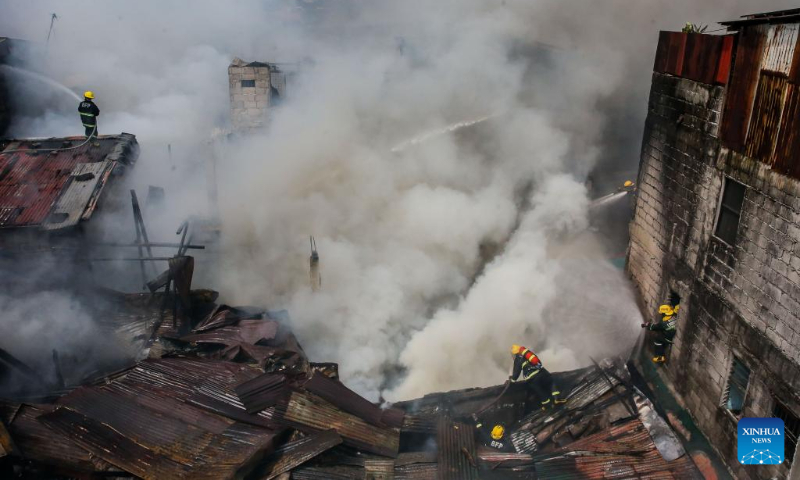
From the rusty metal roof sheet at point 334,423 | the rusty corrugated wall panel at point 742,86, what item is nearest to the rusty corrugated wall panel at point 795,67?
the rusty corrugated wall panel at point 742,86

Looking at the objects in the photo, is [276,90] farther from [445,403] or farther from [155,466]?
[155,466]

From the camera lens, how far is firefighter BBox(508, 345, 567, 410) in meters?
9.78

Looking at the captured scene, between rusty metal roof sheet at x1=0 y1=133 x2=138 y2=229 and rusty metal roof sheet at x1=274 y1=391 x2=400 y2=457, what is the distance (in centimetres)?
513

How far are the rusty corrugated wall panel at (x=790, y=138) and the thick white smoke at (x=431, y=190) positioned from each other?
4777 millimetres

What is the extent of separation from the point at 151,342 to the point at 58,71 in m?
14.9

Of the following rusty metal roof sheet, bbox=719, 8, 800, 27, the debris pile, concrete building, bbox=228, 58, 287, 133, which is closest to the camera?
rusty metal roof sheet, bbox=719, 8, 800, 27

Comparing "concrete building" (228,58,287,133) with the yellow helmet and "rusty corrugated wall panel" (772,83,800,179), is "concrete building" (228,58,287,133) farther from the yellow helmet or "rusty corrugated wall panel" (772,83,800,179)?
"rusty corrugated wall panel" (772,83,800,179)

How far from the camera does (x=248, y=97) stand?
19.9 m

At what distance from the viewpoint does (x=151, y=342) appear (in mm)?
9844

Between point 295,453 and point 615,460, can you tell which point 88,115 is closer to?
point 295,453

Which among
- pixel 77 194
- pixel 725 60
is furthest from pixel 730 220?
pixel 77 194

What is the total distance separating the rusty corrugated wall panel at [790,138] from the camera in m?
6.33

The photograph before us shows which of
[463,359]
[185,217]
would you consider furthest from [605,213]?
[185,217]

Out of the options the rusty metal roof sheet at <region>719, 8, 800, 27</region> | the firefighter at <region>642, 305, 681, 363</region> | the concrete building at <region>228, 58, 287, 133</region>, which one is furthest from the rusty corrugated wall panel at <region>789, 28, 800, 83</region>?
the concrete building at <region>228, 58, 287, 133</region>
